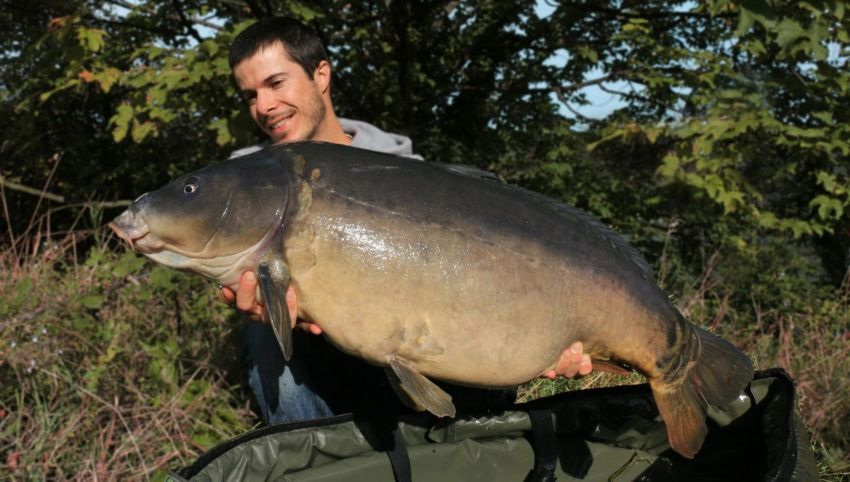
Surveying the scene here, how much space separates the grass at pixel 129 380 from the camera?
7.65 feet

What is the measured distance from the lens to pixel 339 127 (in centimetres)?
Result: 261

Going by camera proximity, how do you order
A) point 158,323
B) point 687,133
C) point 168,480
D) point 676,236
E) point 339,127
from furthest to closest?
point 676,236
point 687,133
point 158,323
point 339,127
point 168,480

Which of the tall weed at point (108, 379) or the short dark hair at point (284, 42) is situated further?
the short dark hair at point (284, 42)

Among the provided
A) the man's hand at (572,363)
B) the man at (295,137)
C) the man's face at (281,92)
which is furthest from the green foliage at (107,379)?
the man's hand at (572,363)

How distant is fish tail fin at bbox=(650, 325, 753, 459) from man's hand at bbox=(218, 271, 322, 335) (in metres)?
0.87

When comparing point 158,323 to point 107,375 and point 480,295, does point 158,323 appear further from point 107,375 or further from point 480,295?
point 480,295

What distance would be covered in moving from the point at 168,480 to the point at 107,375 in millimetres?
1332

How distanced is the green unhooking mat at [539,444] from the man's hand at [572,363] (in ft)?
1.19

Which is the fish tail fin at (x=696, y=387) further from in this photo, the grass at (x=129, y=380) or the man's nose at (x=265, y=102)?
the man's nose at (x=265, y=102)

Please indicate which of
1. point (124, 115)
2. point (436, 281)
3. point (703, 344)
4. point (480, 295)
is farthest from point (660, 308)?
point (124, 115)

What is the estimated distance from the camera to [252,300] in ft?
5.29

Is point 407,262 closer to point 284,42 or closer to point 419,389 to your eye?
point 419,389

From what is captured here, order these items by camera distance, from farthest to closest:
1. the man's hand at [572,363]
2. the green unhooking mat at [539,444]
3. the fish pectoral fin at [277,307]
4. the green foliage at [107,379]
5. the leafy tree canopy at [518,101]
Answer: the leafy tree canopy at [518,101]
the green foliage at [107,379]
the green unhooking mat at [539,444]
the man's hand at [572,363]
the fish pectoral fin at [277,307]

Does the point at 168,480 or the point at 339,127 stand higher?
the point at 339,127
